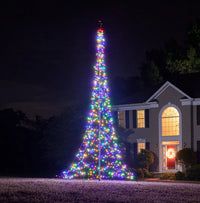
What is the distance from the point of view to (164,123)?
34.6m

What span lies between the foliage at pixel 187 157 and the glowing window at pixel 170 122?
2979 millimetres

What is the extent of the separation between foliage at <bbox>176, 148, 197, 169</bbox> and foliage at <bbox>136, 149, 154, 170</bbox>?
2.90 metres

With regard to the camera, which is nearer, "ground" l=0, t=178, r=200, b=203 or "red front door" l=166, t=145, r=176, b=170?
"ground" l=0, t=178, r=200, b=203

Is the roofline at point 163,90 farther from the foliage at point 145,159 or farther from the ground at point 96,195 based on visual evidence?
the ground at point 96,195

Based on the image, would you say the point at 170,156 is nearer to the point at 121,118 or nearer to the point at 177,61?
the point at 121,118

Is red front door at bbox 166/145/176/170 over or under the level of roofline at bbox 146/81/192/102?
under

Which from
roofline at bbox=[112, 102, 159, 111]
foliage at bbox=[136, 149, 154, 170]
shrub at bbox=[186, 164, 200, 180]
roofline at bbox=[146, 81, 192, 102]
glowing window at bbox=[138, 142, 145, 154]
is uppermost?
roofline at bbox=[146, 81, 192, 102]

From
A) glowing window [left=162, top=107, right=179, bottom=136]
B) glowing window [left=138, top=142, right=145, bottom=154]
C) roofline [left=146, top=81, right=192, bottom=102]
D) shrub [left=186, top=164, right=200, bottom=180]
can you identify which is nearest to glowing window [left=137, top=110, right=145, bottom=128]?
glowing window [left=138, top=142, right=145, bottom=154]

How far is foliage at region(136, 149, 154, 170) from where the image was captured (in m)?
33.3

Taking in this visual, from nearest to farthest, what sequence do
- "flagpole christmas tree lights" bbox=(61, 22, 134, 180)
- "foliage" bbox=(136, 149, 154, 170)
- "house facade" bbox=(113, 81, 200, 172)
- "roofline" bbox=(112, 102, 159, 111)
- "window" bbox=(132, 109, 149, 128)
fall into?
"flagpole christmas tree lights" bbox=(61, 22, 134, 180) < "house facade" bbox=(113, 81, 200, 172) < "foliage" bbox=(136, 149, 154, 170) < "roofline" bbox=(112, 102, 159, 111) < "window" bbox=(132, 109, 149, 128)

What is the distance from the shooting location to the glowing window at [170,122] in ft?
111

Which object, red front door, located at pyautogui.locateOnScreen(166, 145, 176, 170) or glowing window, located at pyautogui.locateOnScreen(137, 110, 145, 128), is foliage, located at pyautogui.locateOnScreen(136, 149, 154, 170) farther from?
glowing window, located at pyautogui.locateOnScreen(137, 110, 145, 128)

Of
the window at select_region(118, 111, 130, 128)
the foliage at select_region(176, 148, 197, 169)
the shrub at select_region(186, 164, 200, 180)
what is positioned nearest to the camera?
the shrub at select_region(186, 164, 200, 180)

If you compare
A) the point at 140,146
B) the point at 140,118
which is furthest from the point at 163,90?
the point at 140,146
